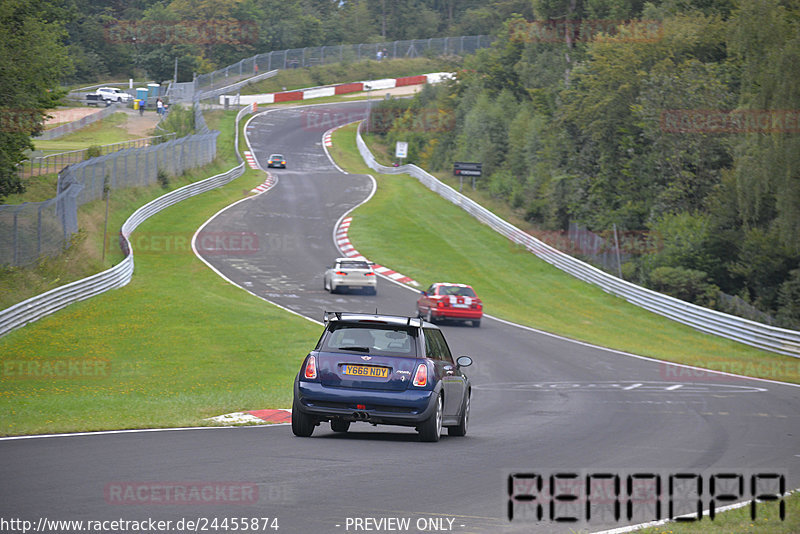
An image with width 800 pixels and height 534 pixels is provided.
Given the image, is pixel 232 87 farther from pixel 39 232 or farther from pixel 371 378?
pixel 371 378

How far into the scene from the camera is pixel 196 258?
40844mm

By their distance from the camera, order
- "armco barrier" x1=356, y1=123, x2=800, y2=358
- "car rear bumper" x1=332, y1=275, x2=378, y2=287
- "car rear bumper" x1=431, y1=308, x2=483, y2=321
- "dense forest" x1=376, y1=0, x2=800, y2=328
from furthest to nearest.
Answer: "car rear bumper" x1=332, y1=275, x2=378, y2=287 < "dense forest" x1=376, y1=0, x2=800, y2=328 < "armco barrier" x1=356, y1=123, x2=800, y2=358 < "car rear bumper" x1=431, y1=308, x2=483, y2=321

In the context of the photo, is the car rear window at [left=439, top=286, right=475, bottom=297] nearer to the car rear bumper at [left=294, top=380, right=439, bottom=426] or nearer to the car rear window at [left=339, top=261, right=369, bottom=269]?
the car rear window at [left=339, top=261, right=369, bottom=269]

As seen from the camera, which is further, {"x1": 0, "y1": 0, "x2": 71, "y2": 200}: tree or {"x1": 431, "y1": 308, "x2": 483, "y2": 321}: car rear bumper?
{"x1": 0, "y1": 0, "x2": 71, "y2": 200}: tree

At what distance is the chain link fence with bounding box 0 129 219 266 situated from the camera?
28.5 meters

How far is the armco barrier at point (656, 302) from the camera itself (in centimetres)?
3155

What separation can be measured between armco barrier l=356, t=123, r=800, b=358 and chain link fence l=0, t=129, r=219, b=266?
56.7 ft

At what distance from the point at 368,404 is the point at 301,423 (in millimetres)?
991

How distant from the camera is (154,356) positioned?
23250mm

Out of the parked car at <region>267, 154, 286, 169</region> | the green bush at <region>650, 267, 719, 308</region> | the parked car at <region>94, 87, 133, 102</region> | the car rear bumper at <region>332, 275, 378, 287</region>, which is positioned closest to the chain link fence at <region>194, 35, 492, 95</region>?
the parked car at <region>94, 87, 133, 102</region>

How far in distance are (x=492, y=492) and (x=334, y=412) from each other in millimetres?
3077

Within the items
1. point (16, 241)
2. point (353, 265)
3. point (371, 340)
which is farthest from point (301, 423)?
point (353, 265)
